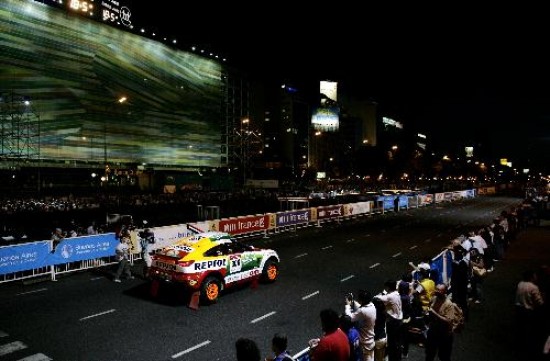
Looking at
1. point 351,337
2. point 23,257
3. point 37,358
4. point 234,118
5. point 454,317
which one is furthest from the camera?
point 234,118

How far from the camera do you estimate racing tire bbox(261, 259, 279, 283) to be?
1462cm

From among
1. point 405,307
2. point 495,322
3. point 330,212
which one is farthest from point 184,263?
point 330,212

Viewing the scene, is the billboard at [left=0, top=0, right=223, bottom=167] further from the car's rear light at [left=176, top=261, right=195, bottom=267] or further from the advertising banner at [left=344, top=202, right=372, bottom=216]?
the car's rear light at [left=176, top=261, right=195, bottom=267]

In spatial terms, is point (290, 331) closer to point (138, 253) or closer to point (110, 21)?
point (138, 253)

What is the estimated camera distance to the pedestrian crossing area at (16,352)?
28.1ft

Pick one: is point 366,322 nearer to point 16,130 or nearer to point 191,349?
point 191,349

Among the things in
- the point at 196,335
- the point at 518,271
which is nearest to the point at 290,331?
the point at 196,335

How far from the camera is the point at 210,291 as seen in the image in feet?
40.5

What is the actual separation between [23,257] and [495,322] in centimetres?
1513

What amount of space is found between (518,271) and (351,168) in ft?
322

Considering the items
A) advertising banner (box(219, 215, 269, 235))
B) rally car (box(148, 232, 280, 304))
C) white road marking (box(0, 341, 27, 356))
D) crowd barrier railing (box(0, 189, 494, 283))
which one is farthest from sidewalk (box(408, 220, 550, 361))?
advertising banner (box(219, 215, 269, 235))

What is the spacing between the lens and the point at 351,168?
114188 mm

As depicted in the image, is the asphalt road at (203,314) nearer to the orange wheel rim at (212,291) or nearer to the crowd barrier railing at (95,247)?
the orange wheel rim at (212,291)

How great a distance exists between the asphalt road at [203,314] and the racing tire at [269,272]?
312mm
